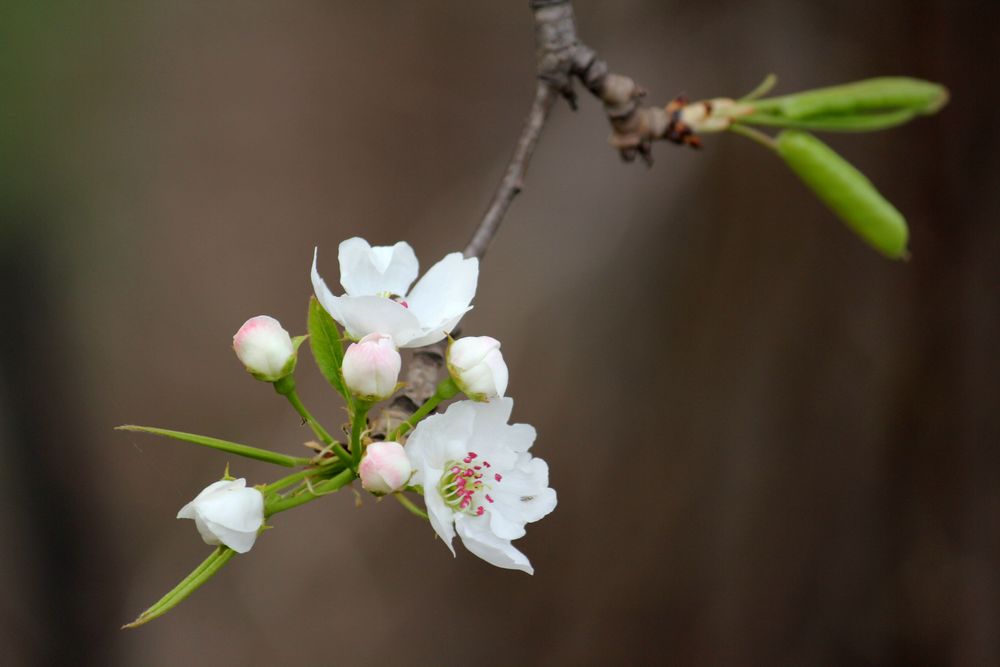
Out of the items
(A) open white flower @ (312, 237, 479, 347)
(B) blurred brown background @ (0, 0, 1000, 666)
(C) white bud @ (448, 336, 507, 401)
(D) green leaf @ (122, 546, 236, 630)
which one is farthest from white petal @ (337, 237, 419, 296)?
(B) blurred brown background @ (0, 0, 1000, 666)

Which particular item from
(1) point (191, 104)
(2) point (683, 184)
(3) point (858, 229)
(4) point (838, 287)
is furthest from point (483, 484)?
(1) point (191, 104)

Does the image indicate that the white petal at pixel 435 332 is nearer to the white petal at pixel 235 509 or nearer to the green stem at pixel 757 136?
the white petal at pixel 235 509

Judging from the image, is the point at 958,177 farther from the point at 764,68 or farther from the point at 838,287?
the point at 764,68

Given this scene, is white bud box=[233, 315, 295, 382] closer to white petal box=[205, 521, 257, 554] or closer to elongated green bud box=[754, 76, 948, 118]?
white petal box=[205, 521, 257, 554]

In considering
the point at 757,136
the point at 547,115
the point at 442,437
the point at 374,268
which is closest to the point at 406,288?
the point at 374,268

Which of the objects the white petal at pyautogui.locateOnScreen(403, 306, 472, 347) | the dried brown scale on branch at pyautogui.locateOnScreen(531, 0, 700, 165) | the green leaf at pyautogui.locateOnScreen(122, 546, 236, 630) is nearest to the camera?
the green leaf at pyautogui.locateOnScreen(122, 546, 236, 630)
